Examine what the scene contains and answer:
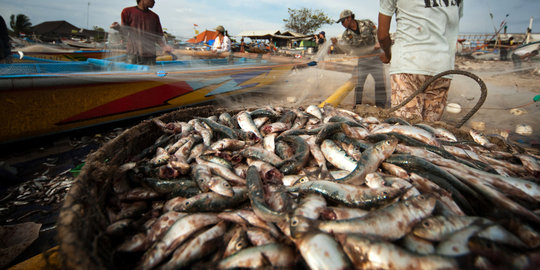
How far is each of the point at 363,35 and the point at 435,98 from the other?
10.2 feet

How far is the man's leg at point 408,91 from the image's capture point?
3.57 metres

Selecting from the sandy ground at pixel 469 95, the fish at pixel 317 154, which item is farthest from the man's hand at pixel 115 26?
the fish at pixel 317 154

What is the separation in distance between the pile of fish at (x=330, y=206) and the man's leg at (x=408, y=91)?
3.91 feet

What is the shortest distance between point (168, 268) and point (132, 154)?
1.72 metres

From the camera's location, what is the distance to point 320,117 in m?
3.62

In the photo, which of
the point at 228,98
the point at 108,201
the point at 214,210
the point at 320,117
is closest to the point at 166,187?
the point at 108,201

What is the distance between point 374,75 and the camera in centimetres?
546

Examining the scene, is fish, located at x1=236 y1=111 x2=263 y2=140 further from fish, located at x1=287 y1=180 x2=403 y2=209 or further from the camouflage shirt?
the camouflage shirt

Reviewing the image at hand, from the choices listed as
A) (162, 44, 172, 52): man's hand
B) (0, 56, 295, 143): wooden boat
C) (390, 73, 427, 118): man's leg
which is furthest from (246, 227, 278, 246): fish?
(162, 44, 172, 52): man's hand

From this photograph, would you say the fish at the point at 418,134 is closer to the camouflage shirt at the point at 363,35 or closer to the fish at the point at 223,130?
the fish at the point at 223,130

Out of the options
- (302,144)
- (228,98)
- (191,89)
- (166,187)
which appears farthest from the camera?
(228,98)

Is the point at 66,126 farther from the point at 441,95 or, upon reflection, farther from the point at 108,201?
the point at 441,95

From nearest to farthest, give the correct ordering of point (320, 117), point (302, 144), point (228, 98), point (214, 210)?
point (214, 210) → point (302, 144) → point (320, 117) → point (228, 98)

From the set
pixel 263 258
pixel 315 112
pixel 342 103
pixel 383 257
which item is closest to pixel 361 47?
pixel 342 103
